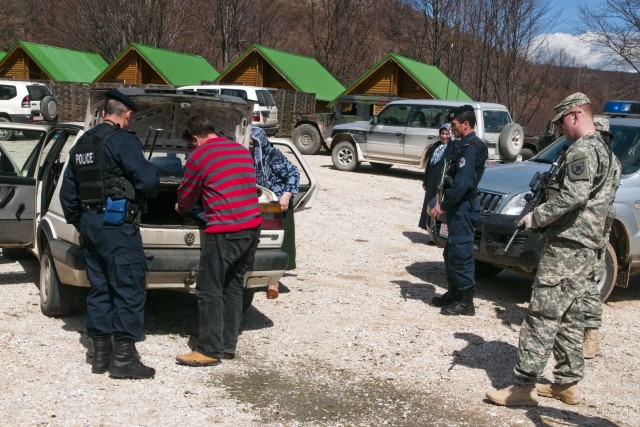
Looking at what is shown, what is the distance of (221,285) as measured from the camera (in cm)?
548

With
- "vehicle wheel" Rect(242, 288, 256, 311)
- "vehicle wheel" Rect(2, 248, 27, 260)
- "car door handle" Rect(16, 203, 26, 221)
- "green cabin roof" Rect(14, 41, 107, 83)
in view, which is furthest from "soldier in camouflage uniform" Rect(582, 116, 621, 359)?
"green cabin roof" Rect(14, 41, 107, 83)

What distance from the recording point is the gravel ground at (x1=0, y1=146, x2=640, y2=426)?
4.77m

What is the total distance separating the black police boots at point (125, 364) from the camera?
516cm

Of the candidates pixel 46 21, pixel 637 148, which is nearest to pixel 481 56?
pixel 637 148

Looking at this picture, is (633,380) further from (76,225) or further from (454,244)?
(76,225)

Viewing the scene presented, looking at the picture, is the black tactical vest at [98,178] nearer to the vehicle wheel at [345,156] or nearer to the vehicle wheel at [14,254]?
the vehicle wheel at [14,254]

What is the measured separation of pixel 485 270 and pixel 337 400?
412cm

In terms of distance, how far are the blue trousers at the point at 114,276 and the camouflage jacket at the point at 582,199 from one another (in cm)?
250

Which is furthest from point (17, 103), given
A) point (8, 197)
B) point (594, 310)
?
point (594, 310)

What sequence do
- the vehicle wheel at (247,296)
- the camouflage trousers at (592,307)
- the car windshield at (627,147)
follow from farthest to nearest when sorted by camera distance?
the car windshield at (627,147)
the vehicle wheel at (247,296)
the camouflage trousers at (592,307)

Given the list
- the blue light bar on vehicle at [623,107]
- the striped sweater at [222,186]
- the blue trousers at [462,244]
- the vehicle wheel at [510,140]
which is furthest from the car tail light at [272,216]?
the vehicle wheel at [510,140]

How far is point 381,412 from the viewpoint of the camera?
4.86 m

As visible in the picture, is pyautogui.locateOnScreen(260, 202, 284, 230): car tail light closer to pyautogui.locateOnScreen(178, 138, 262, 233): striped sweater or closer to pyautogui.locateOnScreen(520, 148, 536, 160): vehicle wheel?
pyautogui.locateOnScreen(178, 138, 262, 233): striped sweater

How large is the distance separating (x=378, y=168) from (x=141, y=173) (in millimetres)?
15857
